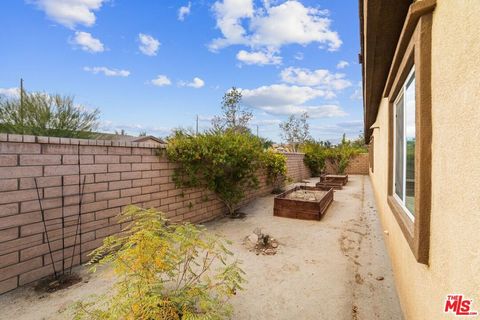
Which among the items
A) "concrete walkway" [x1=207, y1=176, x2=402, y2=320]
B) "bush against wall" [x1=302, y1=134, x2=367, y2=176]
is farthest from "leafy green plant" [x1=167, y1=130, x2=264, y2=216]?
"bush against wall" [x1=302, y1=134, x2=367, y2=176]

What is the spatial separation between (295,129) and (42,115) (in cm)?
2896

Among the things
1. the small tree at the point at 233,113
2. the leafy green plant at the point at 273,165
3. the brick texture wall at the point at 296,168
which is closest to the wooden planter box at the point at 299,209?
the leafy green plant at the point at 273,165

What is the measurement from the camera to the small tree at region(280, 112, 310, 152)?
110ft

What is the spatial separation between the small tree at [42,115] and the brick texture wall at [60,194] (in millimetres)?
9568

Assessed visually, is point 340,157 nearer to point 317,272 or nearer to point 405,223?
point 317,272

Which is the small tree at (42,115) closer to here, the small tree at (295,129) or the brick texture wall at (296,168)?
the brick texture wall at (296,168)

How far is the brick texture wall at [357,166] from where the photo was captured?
59.2 feet

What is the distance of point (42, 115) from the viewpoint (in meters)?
11.0

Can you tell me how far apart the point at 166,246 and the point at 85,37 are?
1499 cm

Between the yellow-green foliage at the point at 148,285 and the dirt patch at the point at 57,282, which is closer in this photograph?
the yellow-green foliage at the point at 148,285

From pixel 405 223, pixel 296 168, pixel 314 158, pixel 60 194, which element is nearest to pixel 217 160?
pixel 60 194

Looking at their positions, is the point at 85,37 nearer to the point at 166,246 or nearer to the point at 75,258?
the point at 75,258

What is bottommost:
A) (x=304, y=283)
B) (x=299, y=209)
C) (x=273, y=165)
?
(x=304, y=283)

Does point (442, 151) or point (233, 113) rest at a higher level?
point (233, 113)
